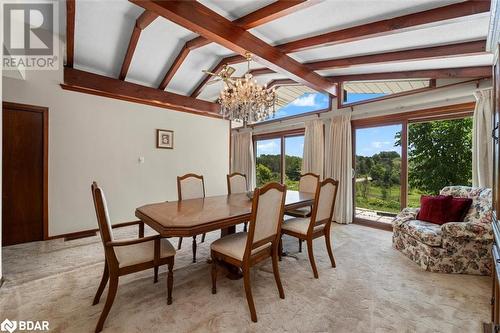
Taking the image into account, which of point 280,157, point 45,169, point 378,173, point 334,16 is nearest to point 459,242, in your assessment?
point 378,173

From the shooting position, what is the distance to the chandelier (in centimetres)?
280

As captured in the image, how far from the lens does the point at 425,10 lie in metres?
2.14

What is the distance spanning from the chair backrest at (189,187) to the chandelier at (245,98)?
3.45ft

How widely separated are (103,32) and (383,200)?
5.25 metres

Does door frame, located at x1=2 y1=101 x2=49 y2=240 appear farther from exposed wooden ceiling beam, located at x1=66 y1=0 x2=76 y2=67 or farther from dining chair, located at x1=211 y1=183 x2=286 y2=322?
dining chair, located at x1=211 y1=183 x2=286 y2=322

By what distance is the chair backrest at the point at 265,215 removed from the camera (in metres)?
1.73

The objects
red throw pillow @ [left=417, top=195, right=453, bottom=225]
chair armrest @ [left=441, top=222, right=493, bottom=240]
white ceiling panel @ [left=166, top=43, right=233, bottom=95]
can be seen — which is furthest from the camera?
white ceiling panel @ [left=166, top=43, right=233, bottom=95]

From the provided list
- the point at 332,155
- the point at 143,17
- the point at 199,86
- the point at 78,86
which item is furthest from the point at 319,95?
the point at 78,86

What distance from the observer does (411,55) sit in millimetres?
2842

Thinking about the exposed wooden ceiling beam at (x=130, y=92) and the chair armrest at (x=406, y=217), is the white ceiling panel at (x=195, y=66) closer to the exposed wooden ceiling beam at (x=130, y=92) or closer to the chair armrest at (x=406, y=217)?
the exposed wooden ceiling beam at (x=130, y=92)

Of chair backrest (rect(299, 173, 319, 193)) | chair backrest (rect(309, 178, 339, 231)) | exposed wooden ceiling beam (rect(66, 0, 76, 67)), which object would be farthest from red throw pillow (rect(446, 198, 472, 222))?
exposed wooden ceiling beam (rect(66, 0, 76, 67))

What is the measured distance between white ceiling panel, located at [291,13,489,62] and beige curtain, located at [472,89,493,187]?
976 millimetres

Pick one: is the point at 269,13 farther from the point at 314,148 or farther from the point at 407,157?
the point at 407,157

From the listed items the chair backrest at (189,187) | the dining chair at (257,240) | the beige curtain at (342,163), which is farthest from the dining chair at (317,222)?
the beige curtain at (342,163)
